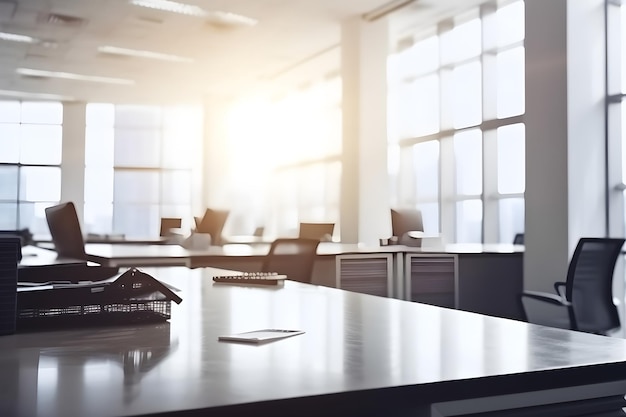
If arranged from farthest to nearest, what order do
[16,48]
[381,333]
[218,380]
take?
[16,48] → [381,333] → [218,380]

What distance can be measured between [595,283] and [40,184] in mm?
15342

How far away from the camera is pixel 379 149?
1005cm

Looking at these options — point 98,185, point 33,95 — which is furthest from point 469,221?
point 33,95

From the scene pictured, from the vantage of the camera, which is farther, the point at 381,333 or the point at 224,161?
the point at 224,161

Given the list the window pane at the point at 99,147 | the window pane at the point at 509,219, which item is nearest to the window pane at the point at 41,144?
the window pane at the point at 99,147

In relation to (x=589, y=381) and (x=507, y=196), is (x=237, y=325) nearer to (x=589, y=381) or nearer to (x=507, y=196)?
(x=589, y=381)

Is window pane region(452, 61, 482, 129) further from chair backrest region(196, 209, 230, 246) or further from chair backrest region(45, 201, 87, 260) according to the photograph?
chair backrest region(45, 201, 87, 260)

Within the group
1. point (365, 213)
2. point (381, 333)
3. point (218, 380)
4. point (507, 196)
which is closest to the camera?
point (218, 380)

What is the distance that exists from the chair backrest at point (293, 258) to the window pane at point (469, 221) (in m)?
5.85

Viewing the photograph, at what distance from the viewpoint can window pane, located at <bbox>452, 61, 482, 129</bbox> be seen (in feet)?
32.1

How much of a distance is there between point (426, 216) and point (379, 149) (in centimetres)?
155

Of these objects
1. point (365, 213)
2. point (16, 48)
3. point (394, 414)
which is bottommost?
point (394, 414)

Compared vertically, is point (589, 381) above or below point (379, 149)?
below

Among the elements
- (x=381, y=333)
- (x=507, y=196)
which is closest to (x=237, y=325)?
(x=381, y=333)
